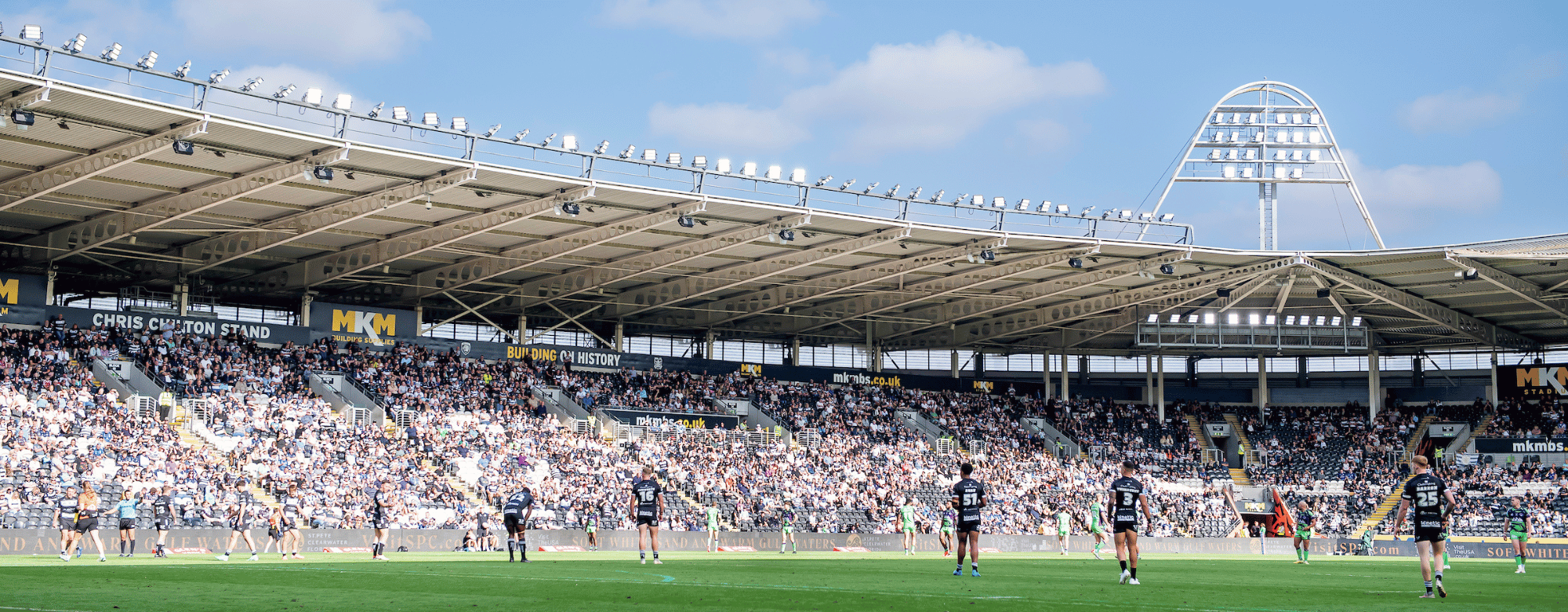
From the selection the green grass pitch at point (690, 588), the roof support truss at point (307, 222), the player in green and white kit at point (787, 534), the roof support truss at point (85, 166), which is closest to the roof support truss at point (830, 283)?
the player in green and white kit at point (787, 534)

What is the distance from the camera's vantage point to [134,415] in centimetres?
3794

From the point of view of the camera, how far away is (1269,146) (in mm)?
60312

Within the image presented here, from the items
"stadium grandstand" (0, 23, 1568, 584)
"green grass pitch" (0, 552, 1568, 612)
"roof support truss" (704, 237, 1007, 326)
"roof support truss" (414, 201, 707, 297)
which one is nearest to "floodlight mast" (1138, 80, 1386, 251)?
"stadium grandstand" (0, 23, 1568, 584)

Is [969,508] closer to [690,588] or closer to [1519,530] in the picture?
[690,588]

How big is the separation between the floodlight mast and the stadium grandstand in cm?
18

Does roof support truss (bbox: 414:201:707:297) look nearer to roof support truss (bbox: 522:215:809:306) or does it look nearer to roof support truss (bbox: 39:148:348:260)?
roof support truss (bbox: 522:215:809:306)

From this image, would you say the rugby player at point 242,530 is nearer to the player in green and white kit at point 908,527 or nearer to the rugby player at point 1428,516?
the player in green and white kit at point 908,527

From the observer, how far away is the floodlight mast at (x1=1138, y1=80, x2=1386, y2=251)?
59.6 meters

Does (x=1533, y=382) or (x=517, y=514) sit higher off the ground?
(x=1533, y=382)

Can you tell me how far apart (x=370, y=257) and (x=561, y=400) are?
32.3 feet

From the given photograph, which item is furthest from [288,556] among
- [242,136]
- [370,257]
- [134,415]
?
[370,257]

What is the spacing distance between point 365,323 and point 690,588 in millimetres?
42057

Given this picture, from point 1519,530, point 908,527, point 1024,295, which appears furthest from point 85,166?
point 1024,295

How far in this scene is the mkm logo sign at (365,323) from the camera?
52.3 metres
